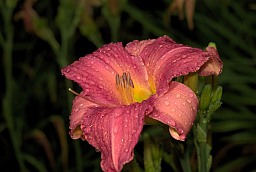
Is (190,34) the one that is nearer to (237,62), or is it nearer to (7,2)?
(237,62)

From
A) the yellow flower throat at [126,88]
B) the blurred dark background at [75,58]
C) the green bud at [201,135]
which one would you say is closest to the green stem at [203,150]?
the green bud at [201,135]

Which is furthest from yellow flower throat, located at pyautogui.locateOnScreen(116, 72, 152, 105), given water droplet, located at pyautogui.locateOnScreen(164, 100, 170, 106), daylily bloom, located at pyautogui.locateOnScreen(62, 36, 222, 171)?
water droplet, located at pyautogui.locateOnScreen(164, 100, 170, 106)

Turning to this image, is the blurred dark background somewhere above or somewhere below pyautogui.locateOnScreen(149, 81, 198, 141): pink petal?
below

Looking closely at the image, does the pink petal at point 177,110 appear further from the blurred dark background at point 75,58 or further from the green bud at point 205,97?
the blurred dark background at point 75,58

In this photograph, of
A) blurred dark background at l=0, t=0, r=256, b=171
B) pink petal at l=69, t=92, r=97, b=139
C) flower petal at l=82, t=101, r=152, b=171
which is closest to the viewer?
flower petal at l=82, t=101, r=152, b=171

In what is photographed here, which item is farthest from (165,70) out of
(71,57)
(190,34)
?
(190,34)

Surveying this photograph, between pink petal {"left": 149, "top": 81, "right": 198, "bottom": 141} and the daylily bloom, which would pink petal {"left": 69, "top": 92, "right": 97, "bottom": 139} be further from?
pink petal {"left": 149, "top": 81, "right": 198, "bottom": 141}

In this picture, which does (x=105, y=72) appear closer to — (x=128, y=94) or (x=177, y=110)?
(x=128, y=94)
